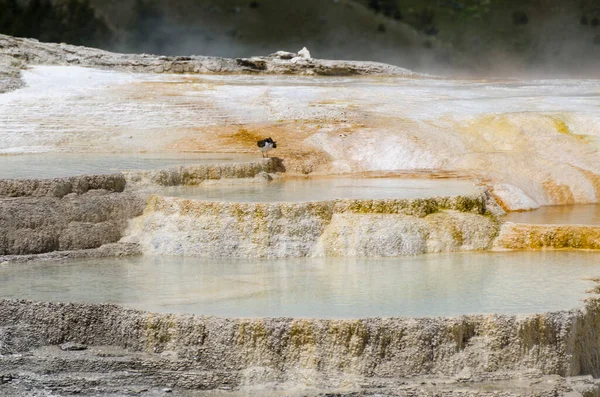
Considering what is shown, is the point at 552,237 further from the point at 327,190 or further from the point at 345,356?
the point at 345,356

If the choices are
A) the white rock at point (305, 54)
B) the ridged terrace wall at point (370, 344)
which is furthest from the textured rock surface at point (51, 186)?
the white rock at point (305, 54)

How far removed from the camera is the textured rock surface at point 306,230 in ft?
33.9

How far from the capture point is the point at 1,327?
8.41 m

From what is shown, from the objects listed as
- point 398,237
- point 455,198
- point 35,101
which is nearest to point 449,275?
point 398,237

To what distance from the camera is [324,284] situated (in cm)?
900

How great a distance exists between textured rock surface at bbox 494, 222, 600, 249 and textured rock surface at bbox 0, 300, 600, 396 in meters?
2.52

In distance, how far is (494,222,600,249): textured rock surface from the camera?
34.8 ft

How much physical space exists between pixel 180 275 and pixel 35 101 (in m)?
6.69

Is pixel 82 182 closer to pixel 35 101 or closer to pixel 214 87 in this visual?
pixel 35 101

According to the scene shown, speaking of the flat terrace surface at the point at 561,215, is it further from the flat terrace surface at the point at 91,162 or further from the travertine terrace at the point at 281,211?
the flat terrace surface at the point at 91,162

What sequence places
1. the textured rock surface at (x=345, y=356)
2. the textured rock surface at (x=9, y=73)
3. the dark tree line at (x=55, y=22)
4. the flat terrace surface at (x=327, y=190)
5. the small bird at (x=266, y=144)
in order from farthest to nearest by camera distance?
the dark tree line at (x=55, y=22)
the textured rock surface at (x=9, y=73)
the small bird at (x=266, y=144)
the flat terrace surface at (x=327, y=190)
the textured rock surface at (x=345, y=356)

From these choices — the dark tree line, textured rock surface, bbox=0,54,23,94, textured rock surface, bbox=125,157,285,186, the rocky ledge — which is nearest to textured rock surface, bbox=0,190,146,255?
textured rock surface, bbox=125,157,285,186

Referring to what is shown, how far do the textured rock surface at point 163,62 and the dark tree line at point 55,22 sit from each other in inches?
572

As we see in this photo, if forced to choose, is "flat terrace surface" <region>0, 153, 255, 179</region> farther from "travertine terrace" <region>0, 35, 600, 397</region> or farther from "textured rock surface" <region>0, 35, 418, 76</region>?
"textured rock surface" <region>0, 35, 418, 76</region>
